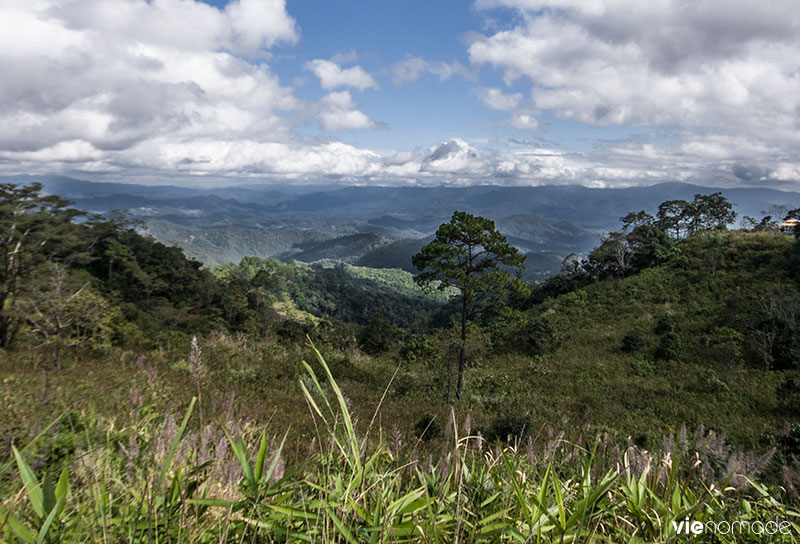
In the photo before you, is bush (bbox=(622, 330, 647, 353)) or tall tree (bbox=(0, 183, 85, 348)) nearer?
tall tree (bbox=(0, 183, 85, 348))

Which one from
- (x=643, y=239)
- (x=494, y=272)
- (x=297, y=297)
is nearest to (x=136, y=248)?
(x=494, y=272)

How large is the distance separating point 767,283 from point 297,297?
344ft

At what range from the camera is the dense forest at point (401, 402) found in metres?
0.98

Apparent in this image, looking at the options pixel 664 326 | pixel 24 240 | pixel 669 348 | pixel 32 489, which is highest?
pixel 32 489

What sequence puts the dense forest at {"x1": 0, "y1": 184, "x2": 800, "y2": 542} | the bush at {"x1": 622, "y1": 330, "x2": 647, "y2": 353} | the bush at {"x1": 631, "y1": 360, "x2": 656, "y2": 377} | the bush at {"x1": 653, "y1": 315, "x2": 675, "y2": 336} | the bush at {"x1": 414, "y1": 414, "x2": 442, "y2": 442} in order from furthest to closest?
the bush at {"x1": 653, "y1": 315, "x2": 675, "y2": 336}, the bush at {"x1": 622, "y1": 330, "x2": 647, "y2": 353}, the bush at {"x1": 631, "y1": 360, "x2": 656, "y2": 377}, the bush at {"x1": 414, "y1": 414, "x2": 442, "y2": 442}, the dense forest at {"x1": 0, "y1": 184, "x2": 800, "y2": 542}

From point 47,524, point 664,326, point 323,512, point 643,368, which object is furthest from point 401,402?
point 664,326

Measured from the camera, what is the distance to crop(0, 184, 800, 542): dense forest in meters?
0.98

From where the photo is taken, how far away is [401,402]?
1029cm

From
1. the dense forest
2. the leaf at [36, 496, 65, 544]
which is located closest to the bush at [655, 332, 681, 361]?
the dense forest

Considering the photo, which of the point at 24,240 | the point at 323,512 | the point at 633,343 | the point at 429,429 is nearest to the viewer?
the point at 323,512

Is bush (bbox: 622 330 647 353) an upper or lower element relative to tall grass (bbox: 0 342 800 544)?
lower

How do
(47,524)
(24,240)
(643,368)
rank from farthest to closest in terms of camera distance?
(24,240)
(643,368)
(47,524)

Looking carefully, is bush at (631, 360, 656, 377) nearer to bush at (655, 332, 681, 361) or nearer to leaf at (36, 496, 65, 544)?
bush at (655, 332, 681, 361)

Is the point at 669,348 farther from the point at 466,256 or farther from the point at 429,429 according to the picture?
the point at 429,429
